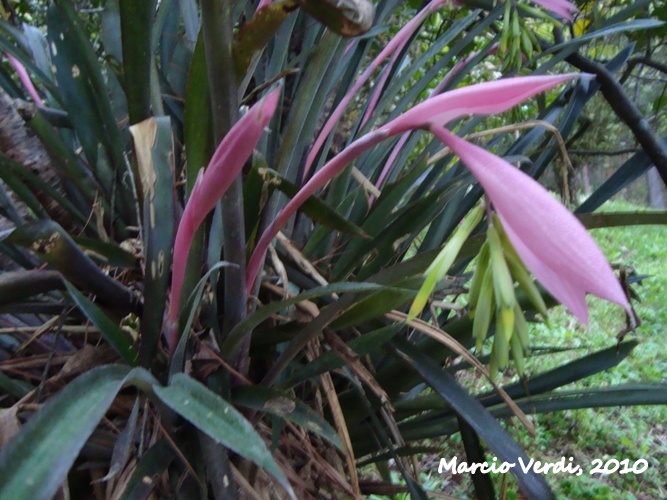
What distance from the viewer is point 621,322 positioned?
2135 mm

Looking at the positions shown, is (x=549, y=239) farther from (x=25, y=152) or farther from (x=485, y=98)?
(x=25, y=152)

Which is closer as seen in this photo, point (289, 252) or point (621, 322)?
point (289, 252)

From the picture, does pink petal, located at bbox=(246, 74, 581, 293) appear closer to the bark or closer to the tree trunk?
the bark

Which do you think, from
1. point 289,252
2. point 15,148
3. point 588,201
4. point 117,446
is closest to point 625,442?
point 588,201

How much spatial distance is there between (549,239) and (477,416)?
0.29 metres

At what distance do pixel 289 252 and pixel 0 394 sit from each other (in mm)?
300

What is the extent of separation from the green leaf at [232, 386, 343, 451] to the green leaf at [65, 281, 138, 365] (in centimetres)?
10

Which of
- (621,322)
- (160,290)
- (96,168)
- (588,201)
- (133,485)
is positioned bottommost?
(621,322)

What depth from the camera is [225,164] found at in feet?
0.93

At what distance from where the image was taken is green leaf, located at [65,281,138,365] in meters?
0.37

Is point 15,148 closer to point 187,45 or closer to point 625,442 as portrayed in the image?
point 187,45

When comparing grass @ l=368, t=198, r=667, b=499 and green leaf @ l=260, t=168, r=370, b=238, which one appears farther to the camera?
grass @ l=368, t=198, r=667, b=499

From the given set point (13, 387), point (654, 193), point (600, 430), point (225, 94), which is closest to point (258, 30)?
point (225, 94)

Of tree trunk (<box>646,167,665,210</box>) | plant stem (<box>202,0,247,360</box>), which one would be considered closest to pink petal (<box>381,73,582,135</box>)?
plant stem (<box>202,0,247,360</box>)
